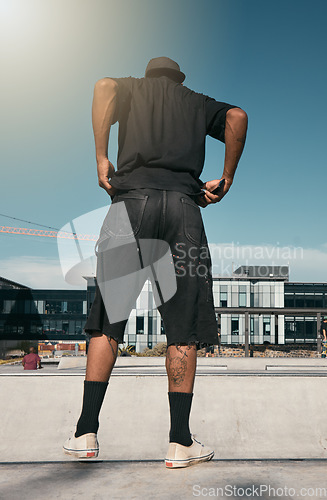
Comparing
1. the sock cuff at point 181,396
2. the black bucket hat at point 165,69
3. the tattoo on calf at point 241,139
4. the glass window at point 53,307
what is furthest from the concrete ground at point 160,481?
the glass window at point 53,307

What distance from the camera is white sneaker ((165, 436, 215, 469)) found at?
245 cm

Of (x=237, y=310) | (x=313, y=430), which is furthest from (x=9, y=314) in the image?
(x=313, y=430)

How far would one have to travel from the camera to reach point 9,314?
82.4 metres

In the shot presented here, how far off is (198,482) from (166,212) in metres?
1.47

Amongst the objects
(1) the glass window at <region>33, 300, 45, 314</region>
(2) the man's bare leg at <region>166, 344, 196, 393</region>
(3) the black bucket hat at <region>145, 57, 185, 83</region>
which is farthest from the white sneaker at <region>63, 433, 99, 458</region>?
(1) the glass window at <region>33, 300, 45, 314</region>

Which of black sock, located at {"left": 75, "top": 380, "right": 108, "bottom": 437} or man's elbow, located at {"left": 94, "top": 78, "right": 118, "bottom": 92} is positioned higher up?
man's elbow, located at {"left": 94, "top": 78, "right": 118, "bottom": 92}

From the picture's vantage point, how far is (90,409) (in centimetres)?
258

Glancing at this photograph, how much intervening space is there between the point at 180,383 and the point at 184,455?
0.38m

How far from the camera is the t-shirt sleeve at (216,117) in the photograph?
304 cm

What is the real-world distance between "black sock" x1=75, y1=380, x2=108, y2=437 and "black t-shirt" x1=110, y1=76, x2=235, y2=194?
3.95 ft

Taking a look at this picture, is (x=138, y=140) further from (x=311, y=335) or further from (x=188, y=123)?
(x=311, y=335)

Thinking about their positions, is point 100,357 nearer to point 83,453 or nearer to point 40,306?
point 83,453

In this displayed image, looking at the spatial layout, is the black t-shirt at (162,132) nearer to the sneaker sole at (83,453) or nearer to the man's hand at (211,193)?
the man's hand at (211,193)

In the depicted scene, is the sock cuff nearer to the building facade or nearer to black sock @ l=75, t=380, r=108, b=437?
black sock @ l=75, t=380, r=108, b=437
